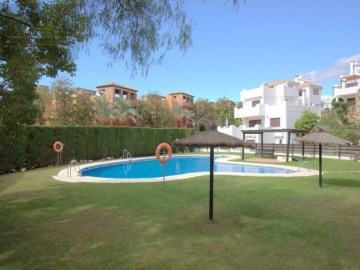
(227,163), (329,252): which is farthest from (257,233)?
(227,163)

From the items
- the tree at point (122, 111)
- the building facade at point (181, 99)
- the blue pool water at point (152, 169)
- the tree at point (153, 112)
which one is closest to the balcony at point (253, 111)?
the tree at point (153, 112)

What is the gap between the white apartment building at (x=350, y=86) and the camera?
46.8m

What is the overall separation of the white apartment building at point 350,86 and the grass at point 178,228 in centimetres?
4391

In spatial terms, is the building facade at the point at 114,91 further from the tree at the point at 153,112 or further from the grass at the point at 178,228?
the grass at the point at 178,228

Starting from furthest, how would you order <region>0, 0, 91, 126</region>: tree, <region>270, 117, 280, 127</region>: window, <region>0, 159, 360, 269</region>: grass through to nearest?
1. <region>270, 117, 280, 127</region>: window
2. <region>0, 0, 91, 126</region>: tree
3. <region>0, 159, 360, 269</region>: grass

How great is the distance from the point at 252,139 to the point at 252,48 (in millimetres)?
24842

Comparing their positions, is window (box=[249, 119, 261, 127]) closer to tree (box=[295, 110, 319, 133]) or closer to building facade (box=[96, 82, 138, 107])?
tree (box=[295, 110, 319, 133])

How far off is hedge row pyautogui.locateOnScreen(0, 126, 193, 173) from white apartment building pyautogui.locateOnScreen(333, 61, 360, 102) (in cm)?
3421

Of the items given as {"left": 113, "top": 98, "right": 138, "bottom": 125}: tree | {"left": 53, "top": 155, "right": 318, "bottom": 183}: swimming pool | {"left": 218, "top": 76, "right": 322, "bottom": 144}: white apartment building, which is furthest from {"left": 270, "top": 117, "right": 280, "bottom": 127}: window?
{"left": 113, "top": 98, "right": 138, "bottom": 125}: tree

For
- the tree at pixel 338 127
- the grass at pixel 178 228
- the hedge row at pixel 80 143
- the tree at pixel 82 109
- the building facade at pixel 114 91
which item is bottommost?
the grass at pixel 178 228

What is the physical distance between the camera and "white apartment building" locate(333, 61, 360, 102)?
1841 inches

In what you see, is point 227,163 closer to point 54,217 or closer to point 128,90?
point 54,217

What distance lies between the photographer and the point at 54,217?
6.80 meters

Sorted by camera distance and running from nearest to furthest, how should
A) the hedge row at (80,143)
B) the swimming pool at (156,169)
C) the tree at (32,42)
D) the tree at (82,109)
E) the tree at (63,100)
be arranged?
1. the tree at (32,42)
2. the swimming pool at (156,169)
3. the hedge row at (80,143)
4. the tree at (63,100)
5. the tree at (82,109)
